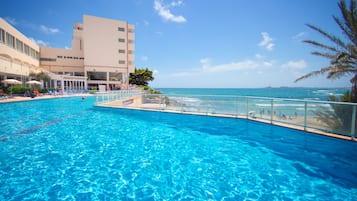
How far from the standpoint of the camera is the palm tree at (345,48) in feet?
19.5

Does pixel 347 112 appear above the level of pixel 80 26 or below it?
below

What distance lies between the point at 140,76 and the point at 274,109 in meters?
37.9

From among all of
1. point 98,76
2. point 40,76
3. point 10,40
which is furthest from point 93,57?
point 10,40

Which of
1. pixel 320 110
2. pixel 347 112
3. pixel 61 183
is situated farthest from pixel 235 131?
pixel 61 183

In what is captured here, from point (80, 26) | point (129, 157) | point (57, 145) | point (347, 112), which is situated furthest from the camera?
point (80, 26)

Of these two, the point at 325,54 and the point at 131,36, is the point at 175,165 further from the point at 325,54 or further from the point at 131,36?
the point at 131,36

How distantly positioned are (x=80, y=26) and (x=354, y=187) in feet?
184

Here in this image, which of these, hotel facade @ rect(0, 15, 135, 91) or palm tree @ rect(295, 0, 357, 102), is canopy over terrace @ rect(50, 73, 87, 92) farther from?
palm tree @ rect(295, 0, 357, 102)

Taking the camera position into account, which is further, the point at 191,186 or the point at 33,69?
the point at 33,69

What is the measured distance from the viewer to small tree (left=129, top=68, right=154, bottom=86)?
1626 inches

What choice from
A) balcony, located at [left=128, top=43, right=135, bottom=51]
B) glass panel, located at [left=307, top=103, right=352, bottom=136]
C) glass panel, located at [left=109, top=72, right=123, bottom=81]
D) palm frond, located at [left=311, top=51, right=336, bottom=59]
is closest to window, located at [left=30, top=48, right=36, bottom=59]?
glass panel, located at [left=109, top=72, right=123, bottom=81]

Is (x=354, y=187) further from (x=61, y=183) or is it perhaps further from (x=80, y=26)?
(x=80, y=26)

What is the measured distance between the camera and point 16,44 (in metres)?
23.5

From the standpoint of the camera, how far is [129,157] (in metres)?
4.33
